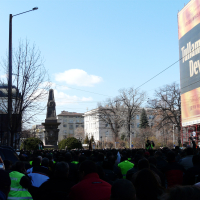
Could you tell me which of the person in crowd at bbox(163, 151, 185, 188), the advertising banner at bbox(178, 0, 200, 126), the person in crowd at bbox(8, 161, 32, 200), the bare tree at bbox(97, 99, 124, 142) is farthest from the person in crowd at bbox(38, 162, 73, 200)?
the bare tree at bbox(97, 99, 124, 142)

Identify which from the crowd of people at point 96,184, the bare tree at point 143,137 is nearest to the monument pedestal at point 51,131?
the crowd of people at point 96,184

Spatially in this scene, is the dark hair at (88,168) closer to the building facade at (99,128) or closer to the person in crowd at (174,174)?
the person in crowd at (174,174)

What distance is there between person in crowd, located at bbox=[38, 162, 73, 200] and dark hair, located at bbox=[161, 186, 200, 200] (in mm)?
2687

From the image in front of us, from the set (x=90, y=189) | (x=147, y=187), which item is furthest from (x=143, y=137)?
(x=147, y=187)

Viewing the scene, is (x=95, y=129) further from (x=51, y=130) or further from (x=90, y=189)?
(x=90, y=189)

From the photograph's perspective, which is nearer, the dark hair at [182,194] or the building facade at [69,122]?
the dark hair at [182,194]

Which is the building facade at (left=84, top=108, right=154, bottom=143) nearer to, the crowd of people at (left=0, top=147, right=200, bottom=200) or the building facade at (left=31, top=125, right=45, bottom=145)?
the building facade at (left=31, top=125, right=45, bottom=145)

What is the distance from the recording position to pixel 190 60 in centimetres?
3622

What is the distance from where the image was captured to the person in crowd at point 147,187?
10.0 feet

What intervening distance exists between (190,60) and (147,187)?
Answer: 3488 cm

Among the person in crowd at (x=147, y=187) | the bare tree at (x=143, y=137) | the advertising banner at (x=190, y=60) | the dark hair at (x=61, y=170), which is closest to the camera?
the person in crowd at (x=147, y=187)

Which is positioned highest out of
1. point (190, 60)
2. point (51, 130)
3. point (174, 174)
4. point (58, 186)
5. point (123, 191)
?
point (190, 60)

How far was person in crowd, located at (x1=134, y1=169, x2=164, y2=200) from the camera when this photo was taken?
3.06 m

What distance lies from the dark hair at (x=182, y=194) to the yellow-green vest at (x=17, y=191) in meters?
3.52
